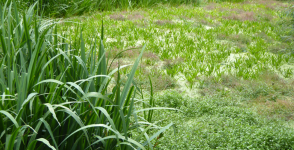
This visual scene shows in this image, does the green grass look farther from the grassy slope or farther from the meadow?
the grassy slope

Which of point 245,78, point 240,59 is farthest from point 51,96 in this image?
point 240,59

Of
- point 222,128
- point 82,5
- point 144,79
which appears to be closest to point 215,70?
point 144,79

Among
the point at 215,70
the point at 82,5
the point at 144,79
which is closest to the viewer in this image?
the point at 144,79

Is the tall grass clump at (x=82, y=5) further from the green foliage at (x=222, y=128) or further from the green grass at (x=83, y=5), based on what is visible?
the green foliage at (x=222, y=128)

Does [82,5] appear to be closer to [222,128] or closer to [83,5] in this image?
[83,5]

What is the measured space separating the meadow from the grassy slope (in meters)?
0.02

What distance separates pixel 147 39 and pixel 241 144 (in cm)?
413

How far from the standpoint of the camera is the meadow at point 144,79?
1951mm

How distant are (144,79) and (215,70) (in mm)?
1227

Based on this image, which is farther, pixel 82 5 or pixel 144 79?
pixel 82 5

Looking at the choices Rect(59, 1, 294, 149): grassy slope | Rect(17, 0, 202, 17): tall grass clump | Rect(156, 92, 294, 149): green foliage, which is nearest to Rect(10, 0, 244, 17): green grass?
Rect(17, 0, 202, 17): tall grass clump

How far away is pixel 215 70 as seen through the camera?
4.96m

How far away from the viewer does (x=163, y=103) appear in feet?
12.7

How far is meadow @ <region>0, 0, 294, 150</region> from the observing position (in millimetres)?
1951
